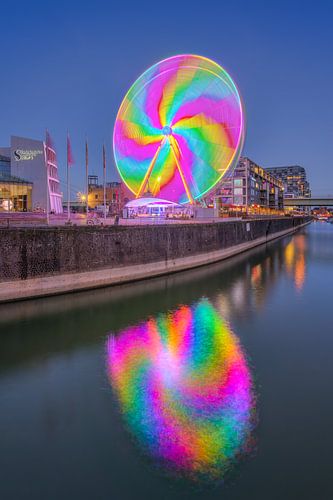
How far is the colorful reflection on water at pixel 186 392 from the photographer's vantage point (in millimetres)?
8133

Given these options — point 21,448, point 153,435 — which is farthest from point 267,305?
point 21,448

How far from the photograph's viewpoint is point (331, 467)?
768 cm

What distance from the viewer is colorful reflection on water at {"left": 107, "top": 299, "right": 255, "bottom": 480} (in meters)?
8.13

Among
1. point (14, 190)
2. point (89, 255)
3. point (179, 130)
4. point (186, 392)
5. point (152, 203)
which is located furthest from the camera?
point (14, 190)

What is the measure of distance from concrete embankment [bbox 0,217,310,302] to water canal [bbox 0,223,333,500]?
1265 millimetres

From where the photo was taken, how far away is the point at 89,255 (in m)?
24.2

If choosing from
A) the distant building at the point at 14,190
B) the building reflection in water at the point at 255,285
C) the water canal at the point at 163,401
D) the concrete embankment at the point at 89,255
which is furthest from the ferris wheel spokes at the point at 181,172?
the water canal at the point at 163,401

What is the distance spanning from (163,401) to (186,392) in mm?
892

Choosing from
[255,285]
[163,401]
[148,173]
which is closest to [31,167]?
[148,173]

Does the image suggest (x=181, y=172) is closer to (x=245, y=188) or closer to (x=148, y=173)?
(x=148, y=173)

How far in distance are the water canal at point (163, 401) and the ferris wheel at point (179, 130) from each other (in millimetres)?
31659

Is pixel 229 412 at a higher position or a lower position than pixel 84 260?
lower

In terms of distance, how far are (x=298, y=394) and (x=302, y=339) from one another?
5413mm

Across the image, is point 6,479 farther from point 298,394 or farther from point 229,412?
point 298,394
